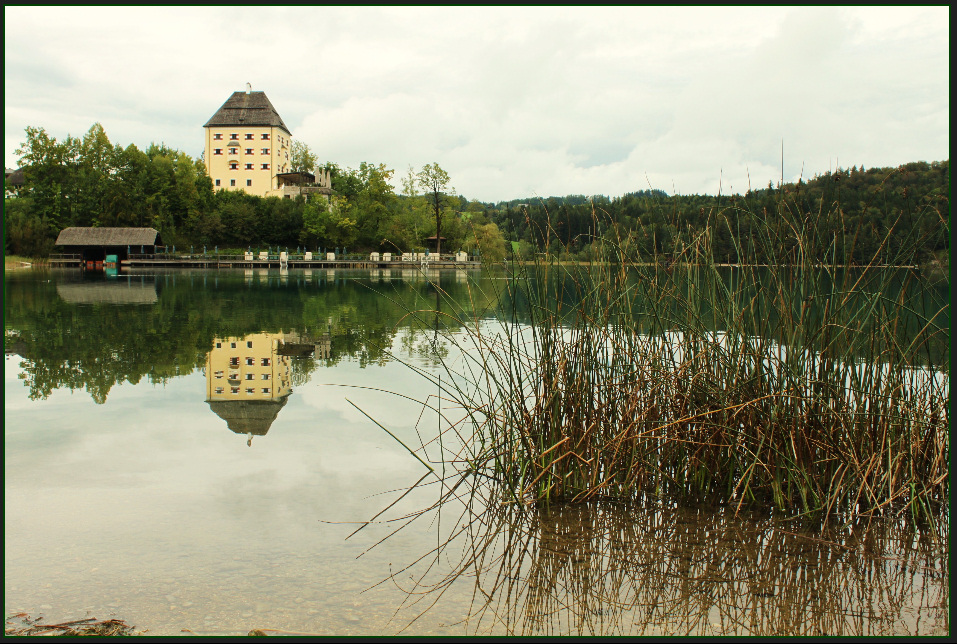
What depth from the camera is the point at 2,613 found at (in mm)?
2084

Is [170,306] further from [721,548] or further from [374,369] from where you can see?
[721,548]

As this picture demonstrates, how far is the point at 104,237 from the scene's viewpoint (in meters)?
39.1

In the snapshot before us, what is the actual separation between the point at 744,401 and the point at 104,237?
42.7 metres

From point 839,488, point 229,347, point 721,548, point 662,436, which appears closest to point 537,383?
point 662,436

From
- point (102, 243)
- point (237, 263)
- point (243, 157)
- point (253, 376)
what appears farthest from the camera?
point (243, 157)

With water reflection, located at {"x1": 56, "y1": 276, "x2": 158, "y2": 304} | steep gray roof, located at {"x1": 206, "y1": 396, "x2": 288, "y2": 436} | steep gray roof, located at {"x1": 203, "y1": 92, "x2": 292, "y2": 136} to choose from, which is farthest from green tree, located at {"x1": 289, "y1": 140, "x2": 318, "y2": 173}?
steep gray roof, located at {"x1": 206, "y1": 396, "x2": 288, "y2": 436}

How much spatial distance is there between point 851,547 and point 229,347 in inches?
289

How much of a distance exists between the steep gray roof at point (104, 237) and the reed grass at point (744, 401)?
41.0 m

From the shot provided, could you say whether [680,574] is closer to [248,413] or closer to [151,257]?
[248,413]

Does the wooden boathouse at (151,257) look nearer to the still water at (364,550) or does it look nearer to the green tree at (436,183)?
the green tree at (436,183)

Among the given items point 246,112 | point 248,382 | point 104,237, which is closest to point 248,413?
point 248,382

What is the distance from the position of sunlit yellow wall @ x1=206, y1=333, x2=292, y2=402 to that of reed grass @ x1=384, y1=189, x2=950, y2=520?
3287 millimetres

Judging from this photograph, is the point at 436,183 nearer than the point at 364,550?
No

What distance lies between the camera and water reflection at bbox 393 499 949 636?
213 cm
